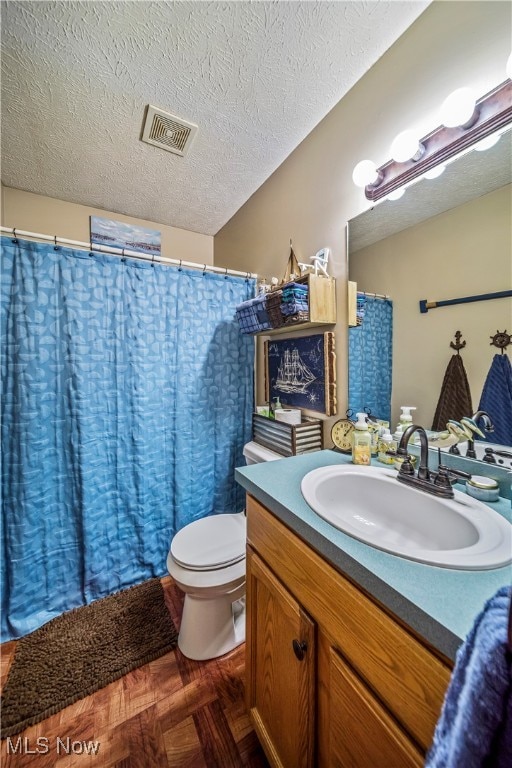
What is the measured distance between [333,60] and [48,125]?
130 cm

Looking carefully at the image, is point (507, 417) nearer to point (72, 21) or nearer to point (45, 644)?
point (72, 21)

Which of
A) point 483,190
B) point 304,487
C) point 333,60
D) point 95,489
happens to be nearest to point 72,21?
point 333,60

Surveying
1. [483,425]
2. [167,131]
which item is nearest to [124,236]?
[167,131]

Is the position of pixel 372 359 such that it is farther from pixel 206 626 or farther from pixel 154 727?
pixel 154 727

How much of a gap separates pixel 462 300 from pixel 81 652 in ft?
6.53

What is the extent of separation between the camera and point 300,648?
2.17ft

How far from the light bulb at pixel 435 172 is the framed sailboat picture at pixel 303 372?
641 millimetres

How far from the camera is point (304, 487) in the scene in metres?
0.83

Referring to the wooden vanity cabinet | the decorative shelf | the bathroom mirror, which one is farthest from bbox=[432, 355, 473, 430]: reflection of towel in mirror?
the wooden vanity cabinet

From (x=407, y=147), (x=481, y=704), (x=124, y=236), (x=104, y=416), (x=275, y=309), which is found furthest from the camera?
(x=124, y=236)

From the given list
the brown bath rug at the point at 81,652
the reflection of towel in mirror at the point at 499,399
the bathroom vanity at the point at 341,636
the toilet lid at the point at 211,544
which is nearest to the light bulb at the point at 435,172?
the reflection of towel in mirror at the point at 499,399

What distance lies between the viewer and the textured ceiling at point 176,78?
954 mm

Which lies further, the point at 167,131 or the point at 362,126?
the point at 167,131

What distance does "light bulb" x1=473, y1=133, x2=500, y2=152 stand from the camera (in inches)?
31.9
